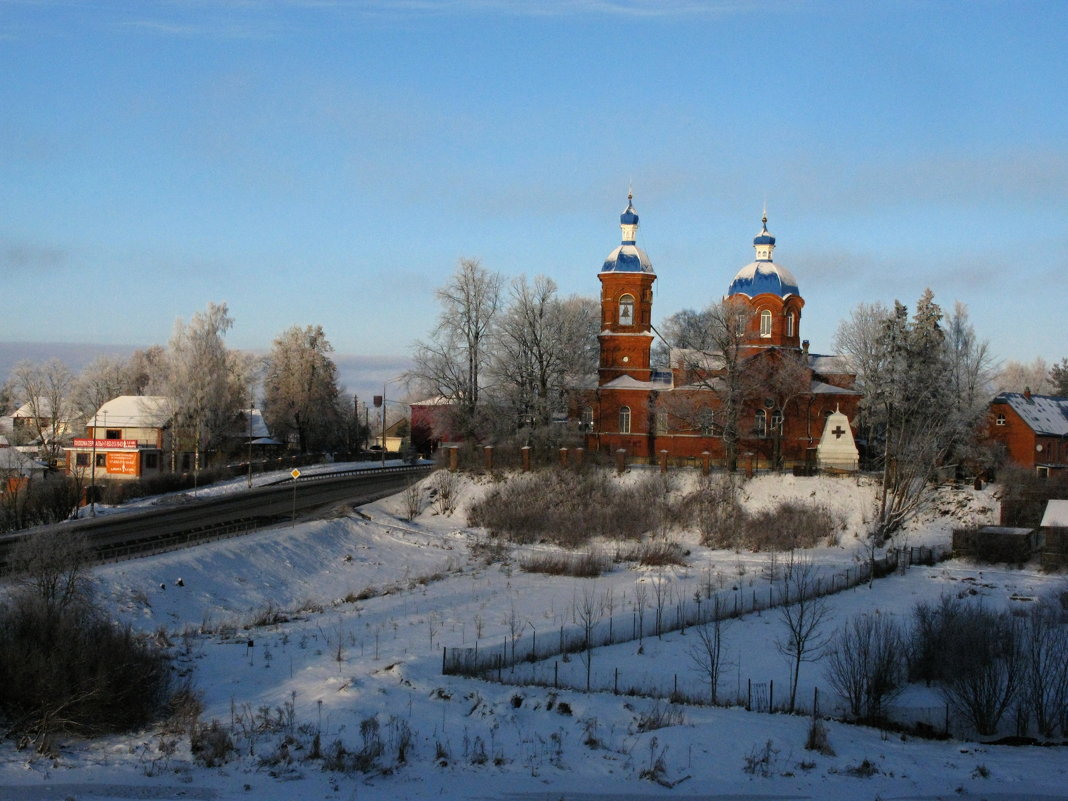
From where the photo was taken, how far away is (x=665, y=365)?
245ft

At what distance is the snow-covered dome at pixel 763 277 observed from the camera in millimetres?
50500

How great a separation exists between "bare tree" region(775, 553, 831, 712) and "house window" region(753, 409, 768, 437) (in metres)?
16.2

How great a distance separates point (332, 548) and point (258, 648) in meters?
13.4

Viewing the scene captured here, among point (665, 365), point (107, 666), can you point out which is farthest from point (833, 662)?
point (665, 365)

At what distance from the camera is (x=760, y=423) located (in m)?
49.8

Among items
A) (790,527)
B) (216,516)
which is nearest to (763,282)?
(790,527)

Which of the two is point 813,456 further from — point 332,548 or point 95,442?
point 95,442

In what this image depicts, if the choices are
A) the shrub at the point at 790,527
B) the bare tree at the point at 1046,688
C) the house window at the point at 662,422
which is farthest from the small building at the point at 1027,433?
the bare tree at the point at 1046,688

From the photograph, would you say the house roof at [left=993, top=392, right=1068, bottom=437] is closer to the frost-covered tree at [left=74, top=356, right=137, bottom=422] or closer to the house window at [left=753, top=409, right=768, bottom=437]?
the house window at [left=753, top=409, right=768, bottom=437]

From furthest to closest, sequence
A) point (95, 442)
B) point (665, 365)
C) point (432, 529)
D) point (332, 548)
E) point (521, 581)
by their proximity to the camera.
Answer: point (665, 365) < point (95, 442) < point (432, 529) < point (332, 548) < point (521, 581)

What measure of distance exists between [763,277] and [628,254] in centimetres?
686

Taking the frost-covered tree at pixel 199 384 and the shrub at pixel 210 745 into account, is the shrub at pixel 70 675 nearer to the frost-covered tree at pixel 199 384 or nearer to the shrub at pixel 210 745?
the shrub at pixel 210 745

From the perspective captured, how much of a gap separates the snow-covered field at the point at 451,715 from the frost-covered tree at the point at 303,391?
140ft

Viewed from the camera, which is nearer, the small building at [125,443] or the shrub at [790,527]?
the shrub at [790,527]
